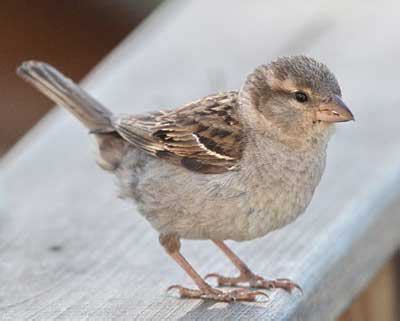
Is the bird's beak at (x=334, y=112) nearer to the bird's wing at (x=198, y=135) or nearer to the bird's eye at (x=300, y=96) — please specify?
the bird's eye at (x=300, y=96)

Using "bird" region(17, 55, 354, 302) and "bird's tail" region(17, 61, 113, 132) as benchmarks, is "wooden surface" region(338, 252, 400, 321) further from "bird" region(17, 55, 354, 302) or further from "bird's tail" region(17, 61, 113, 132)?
"bird's tail" region(17, 61, 113, 132)

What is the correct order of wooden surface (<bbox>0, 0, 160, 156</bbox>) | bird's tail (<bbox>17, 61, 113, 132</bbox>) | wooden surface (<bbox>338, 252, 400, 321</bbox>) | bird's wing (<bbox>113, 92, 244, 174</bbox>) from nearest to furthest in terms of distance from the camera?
bird's wing (<bbox>113, 92, 244, 174</bbox>), wooden surface (<bbox>338, 252, 400, 321</bbox>), bird's tail (<bbox>17, 61, 113, 132</bbox>), wooden surface (<bbox>0, 0, 160, 156</bbox>)

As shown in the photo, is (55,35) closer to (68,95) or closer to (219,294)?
(68,95)

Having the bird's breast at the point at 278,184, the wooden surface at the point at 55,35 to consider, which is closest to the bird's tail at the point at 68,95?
the bird's breast at the point at 278,184

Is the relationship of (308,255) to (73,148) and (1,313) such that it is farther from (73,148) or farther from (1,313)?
(73,148)

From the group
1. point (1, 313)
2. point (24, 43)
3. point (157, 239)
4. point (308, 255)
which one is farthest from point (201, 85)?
point (24, 43)

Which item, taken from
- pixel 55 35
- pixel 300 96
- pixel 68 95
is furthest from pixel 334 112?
pixel 55 35

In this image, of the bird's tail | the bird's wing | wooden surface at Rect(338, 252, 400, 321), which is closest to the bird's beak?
the bird's wing

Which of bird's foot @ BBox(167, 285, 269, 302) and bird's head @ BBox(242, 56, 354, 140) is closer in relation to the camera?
bird's foot @ BBox(167, 285, 269, 302)
